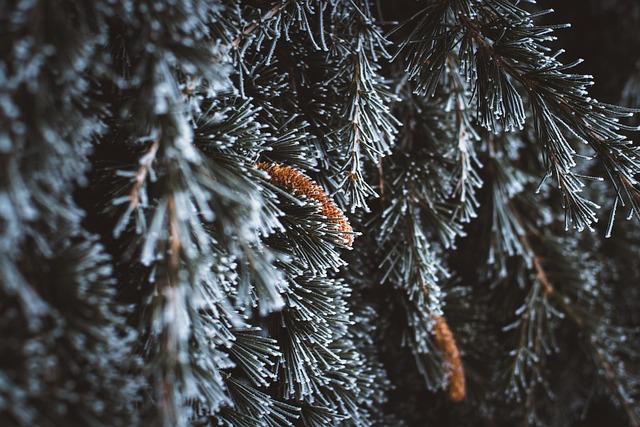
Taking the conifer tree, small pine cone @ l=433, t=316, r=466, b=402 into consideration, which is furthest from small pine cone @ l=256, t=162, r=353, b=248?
small pine cone @ l=433, t=316, r=466, b=402

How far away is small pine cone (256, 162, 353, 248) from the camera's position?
493 millimetres

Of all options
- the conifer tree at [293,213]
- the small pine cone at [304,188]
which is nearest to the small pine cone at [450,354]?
the conifer tree at [293,213]

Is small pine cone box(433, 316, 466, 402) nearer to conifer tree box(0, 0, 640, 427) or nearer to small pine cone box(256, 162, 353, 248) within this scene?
conifer tree box(0, 0, 640, 427)

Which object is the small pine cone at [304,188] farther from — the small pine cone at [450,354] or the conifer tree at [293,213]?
the small pine cone at [450,354]

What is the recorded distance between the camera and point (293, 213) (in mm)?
503

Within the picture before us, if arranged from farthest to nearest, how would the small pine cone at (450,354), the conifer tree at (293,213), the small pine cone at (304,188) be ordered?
the small pine cone at (450,354), the small pine cone at (304,188), the conifer tree at (293,213)

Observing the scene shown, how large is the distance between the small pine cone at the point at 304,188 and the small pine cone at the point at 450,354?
0.25 meters

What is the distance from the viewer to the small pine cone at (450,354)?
683 mm

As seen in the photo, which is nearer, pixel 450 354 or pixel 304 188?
pixel 304 188

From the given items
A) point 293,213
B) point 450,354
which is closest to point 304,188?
point 293,213

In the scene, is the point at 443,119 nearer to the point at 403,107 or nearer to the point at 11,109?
the point at 403,107

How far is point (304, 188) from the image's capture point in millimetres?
497

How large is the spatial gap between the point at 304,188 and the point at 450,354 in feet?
1.12

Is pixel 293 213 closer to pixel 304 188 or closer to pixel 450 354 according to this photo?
pixel 304 188
